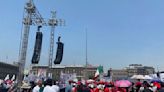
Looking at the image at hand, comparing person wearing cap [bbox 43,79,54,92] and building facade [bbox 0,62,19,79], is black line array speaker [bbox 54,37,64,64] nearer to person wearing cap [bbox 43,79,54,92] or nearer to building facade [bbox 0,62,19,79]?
person wearing cap [bbox 43,79,54,92]

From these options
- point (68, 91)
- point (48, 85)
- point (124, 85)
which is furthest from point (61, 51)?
point (48, 85)

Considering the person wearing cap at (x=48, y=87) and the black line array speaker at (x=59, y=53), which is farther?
the black line array speaker at (x=59, y=53)

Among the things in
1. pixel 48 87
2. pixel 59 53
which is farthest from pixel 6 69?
pixel 48 87

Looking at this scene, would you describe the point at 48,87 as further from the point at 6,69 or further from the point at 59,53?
the point at 6,69

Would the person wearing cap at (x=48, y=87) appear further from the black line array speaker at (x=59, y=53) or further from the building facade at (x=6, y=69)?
the building facade at (x=6, y=69)

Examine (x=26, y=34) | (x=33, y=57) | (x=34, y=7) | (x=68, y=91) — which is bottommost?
(x=68, y=91)

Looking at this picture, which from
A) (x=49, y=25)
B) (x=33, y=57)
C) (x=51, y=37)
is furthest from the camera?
(x=51, y=37)

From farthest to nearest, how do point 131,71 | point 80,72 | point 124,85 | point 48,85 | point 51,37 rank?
→ point 131,71, point 80,72, point 51,37, point 124,85, point 48,85

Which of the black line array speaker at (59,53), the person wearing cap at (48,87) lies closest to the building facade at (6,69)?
the black line array speaker at (59,53)

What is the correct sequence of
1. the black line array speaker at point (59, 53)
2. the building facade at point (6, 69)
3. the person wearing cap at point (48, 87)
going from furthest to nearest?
the building facade at point (6, 69) < the black line array speaker at point (59, 53) < the person wearing cap at point (48, 87)

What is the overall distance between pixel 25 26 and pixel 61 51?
4822mm

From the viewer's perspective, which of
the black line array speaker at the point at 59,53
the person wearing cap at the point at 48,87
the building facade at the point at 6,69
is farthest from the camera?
the building facade at the point at 6,69

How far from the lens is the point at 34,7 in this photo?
3488 cm

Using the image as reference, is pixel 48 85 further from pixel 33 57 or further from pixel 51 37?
pixel 51 37
